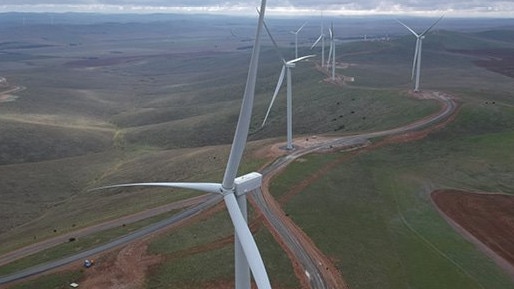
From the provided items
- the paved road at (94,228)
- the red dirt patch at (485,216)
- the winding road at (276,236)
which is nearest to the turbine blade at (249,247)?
the winding road at (276,236)

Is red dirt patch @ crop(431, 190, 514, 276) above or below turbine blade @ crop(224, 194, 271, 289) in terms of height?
below

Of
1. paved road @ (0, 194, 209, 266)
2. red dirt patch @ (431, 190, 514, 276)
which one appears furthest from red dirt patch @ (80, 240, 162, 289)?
red dirt patch @ (431, 190, 514, 276)

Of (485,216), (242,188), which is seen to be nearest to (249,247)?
(242,188)

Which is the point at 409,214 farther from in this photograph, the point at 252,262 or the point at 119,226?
the point at 252,262

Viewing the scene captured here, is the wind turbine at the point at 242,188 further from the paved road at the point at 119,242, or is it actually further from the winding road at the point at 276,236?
the paved road at the point at 119,242

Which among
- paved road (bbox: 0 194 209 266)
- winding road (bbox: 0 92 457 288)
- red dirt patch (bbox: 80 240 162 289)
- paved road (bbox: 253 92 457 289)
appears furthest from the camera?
paved road (bbox: 0 194 209 266)

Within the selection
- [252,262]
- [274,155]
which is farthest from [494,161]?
[252,262]

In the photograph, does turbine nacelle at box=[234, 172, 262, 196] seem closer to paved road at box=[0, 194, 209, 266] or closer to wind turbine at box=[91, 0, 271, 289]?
wind turbine at box=[91, 0, 271, 289]
